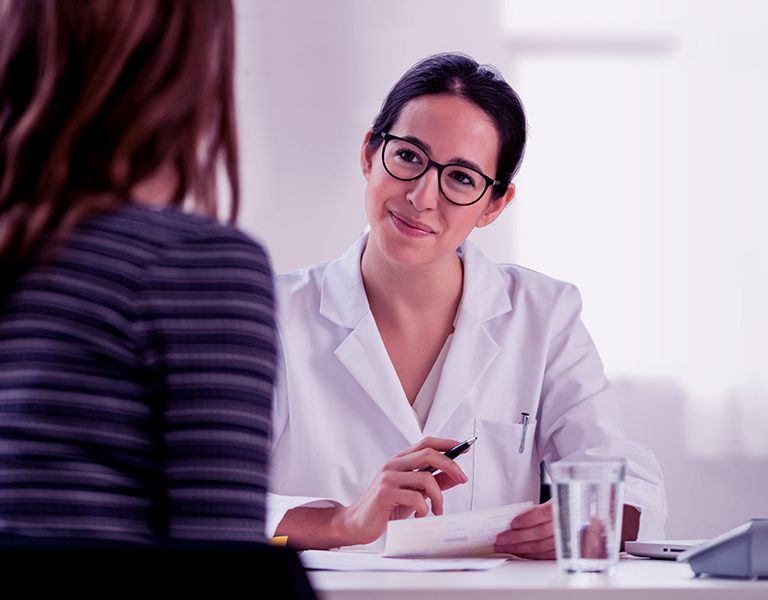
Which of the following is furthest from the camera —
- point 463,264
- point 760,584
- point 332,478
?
point 463,264

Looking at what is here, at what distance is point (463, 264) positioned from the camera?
1983mm

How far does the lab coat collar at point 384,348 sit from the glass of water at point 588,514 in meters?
0.73

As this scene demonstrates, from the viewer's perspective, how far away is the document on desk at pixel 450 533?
1033 mm

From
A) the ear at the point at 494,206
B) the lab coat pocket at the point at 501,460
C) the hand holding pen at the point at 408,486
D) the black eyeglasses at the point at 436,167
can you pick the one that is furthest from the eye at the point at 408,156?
the hand holding pen at the point at 408,486

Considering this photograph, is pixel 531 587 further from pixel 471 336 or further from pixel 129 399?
pixel 471 336

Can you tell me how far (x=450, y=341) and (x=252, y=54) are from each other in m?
1.47

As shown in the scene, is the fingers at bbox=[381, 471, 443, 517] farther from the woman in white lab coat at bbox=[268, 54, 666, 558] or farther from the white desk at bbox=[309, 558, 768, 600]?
the woman in white lab coat at bbox=[268, 54, 666, 558]

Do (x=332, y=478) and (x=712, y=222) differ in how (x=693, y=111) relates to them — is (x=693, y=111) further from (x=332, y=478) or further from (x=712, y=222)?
(x=332, y=478)

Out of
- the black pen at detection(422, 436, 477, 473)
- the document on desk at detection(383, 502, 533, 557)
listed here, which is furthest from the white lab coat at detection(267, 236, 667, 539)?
the document on desk at detection(383, 502, 533, 557)

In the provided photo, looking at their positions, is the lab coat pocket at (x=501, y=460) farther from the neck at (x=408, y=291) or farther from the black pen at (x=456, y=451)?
the black pen at (x=456, y=451)

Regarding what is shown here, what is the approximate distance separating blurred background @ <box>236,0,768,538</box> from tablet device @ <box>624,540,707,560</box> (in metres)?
1.60

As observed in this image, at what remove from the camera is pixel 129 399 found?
0.55 metres

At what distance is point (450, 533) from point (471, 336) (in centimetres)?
83

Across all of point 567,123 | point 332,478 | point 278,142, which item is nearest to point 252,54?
point 278,142
